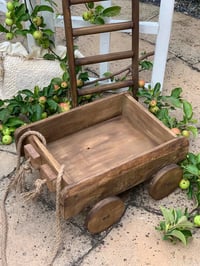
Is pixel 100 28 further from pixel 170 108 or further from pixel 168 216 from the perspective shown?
pixel 168 216

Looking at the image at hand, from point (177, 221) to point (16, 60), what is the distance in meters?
1.04

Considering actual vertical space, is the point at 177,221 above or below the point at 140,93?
below

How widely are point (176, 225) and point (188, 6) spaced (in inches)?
76.5

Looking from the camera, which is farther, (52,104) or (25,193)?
(52,104)

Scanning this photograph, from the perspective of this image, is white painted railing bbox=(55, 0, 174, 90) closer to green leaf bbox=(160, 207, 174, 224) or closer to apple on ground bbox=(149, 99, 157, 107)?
apple on ground bbox=(149, 99, 157, 107)

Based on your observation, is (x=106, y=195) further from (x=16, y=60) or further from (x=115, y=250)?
(x=16, y=60)

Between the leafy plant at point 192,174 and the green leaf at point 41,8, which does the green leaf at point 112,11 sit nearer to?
the green leaf at point 41,8

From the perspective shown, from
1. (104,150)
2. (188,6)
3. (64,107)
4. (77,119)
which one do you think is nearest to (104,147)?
(104,150)

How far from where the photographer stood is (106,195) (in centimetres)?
148

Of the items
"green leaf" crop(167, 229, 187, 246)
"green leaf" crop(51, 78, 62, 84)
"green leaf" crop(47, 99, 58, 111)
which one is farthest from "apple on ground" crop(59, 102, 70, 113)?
"green leaf" crop(167, 229, 187, 246)

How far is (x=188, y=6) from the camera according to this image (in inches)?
117

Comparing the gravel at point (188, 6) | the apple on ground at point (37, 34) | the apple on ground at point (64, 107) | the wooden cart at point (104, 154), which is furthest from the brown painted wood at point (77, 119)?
the gravel at point (188, 6)

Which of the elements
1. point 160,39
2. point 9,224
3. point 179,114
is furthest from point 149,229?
point 160,39

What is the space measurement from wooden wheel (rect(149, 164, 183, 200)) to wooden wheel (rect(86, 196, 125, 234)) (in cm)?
15
